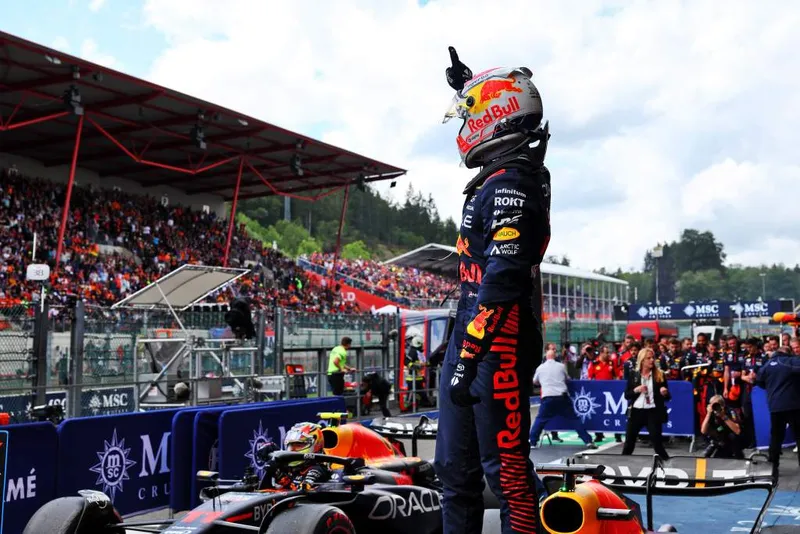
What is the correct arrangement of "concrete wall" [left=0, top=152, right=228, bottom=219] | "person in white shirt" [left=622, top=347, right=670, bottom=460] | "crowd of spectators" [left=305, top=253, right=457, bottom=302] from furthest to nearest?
"crowd of spectators" [left=305, top=253, right=457, bottom=302], "concrete wall" [left=0, top=152, right=228, bottom=219], "person in white shirt" [left=622, top=347, right=670, bottom=460]

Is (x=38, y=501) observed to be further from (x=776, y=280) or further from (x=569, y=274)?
(x=776, y=280)

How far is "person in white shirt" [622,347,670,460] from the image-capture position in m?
12.2

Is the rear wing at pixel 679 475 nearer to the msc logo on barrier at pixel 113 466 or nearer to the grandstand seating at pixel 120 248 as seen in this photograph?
the msc logo on barrier at pixel 113 466

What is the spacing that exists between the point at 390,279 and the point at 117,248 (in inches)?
946

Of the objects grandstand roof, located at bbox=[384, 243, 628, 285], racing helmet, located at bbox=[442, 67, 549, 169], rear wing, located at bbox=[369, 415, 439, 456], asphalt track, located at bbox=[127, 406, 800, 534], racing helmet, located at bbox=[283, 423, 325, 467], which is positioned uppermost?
grandstand roof, located at bbox=[384, 243, 628, 285]

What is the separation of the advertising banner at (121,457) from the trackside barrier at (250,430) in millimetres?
570

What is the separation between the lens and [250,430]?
8.54 meters

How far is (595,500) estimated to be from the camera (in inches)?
144

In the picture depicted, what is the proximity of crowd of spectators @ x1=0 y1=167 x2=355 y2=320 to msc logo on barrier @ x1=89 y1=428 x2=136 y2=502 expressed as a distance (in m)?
13.4

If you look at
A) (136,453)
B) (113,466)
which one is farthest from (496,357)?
(136,453)

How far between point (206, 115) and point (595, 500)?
24.0 metres

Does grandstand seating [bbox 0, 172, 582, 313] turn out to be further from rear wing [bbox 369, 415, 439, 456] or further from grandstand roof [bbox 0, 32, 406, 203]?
rear wing [bbox 369, 415, 439, 456]

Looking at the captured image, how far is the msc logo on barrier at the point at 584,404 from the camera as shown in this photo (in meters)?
15.0

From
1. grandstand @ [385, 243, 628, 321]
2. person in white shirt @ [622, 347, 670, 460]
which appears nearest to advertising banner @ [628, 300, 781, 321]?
grandstand @ [385, 243, 628, 321]
